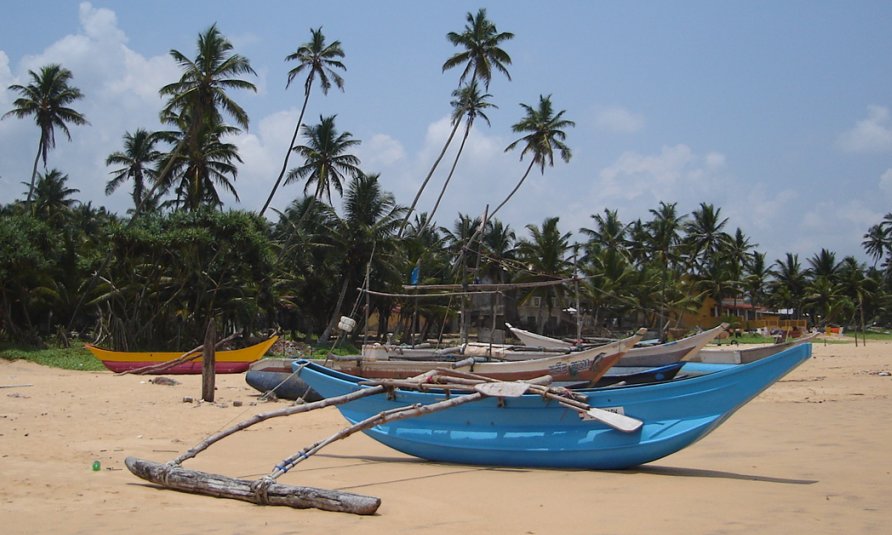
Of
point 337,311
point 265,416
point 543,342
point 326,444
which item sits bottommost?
point 326,444

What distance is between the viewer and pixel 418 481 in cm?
790

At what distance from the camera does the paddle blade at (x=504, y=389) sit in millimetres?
8211

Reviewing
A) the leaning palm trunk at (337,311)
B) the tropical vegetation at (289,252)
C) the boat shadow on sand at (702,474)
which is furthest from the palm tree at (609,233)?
the boat shadow on sand at (702,474)

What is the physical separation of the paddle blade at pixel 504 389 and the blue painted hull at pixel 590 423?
14cm

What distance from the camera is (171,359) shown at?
69.3 ft

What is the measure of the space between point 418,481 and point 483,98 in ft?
116

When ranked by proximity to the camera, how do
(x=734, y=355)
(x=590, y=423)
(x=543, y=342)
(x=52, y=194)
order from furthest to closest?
(x=52, y=194) < (x=734, y=355) < (x=543, y=342) < (x=590, y=423)

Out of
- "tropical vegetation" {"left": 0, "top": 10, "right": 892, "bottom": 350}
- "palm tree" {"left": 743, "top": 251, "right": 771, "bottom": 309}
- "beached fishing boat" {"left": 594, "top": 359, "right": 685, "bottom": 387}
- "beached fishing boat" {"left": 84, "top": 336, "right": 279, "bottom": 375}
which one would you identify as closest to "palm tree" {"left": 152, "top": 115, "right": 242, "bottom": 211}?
"tropical vegetation" {"left": 0, "top": 10, "right": 892, "bottom": 350}

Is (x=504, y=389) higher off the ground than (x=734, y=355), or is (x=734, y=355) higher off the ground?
(x=734, y=355)

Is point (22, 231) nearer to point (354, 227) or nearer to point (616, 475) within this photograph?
point (354, 227)

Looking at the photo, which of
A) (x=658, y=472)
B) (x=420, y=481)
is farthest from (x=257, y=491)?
(x=658, y=472)

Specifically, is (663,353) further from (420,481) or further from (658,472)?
(420,481)

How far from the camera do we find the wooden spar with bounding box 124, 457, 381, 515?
Answer: 626 cm

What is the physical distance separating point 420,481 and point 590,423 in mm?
1896
